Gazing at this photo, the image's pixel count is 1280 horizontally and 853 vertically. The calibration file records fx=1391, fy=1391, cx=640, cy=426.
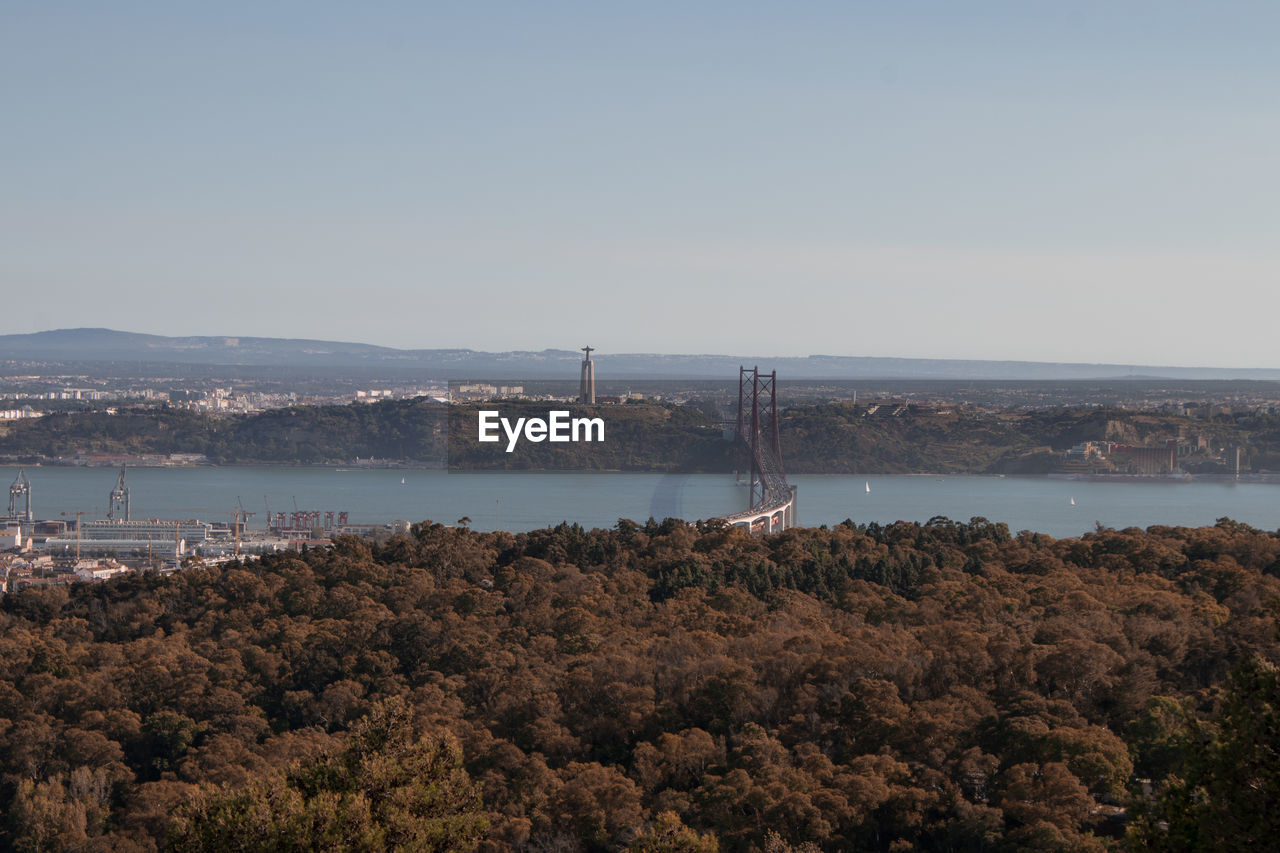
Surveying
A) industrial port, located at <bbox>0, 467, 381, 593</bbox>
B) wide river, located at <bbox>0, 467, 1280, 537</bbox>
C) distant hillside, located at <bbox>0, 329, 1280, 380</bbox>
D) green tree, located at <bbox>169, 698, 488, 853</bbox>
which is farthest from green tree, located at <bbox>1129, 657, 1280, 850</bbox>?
distant hillside, located at <bbox>0, 329, 1280, 380</bbox>

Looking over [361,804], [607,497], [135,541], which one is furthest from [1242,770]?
[607,497]

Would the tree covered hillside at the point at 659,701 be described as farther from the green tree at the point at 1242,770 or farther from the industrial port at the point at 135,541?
the industrial port at the point at 135,541

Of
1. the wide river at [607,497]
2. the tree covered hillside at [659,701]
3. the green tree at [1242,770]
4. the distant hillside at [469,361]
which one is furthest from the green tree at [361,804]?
the distant hillside at [469,361]

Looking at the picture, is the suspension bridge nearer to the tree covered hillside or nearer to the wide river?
the wide river

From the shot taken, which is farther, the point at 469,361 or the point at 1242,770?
the point at 469,361

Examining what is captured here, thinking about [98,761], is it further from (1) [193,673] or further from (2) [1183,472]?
(2) [1183,472]

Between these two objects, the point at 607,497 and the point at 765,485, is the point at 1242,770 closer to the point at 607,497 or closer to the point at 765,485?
the point at 765,485

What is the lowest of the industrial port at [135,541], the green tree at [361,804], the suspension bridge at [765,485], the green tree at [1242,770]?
the industrial port at [135,541]
